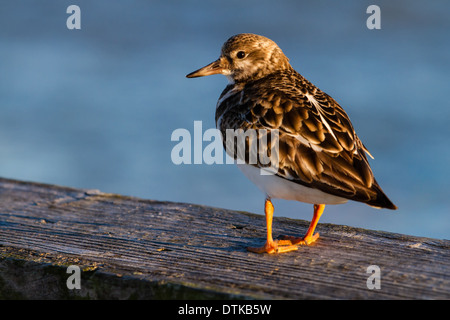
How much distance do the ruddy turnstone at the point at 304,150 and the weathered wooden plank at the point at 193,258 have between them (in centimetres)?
28

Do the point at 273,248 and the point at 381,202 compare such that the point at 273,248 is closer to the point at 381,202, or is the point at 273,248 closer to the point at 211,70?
the point at 381,202

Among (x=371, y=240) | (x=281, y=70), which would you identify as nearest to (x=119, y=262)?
(x=371, y=240)

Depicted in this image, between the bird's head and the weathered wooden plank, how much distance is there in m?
1.40

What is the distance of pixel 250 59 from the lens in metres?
5.39

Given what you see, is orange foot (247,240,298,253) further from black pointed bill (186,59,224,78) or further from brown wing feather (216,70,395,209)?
black pointed bill (186,59,224,78)

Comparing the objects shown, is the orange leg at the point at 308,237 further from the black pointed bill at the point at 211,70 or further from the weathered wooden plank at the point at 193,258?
the black pointed bill at the point at 211,70

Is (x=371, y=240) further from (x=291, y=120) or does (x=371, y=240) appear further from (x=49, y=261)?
(x=49, y=261)

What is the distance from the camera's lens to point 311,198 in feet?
13.6

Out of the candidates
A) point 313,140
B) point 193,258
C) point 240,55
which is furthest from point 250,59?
point 193,258

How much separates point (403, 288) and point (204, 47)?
36.2ft

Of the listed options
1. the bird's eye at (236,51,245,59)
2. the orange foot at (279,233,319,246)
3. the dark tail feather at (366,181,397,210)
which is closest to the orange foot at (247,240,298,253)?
the orange foot at (279,233,319,246)

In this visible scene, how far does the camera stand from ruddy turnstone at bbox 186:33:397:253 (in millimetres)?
3934

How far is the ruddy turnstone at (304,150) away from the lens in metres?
3.93

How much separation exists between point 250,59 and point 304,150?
5.17 feet
